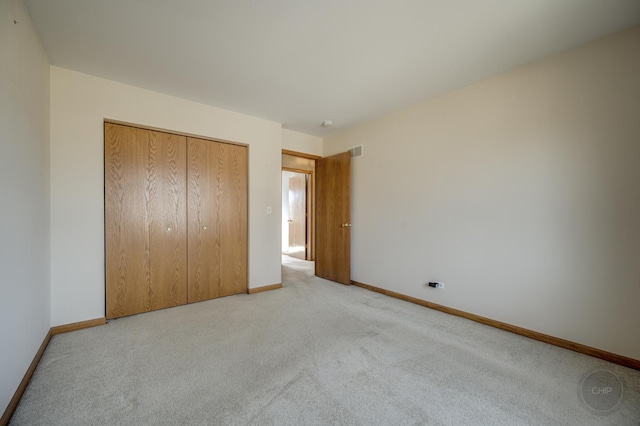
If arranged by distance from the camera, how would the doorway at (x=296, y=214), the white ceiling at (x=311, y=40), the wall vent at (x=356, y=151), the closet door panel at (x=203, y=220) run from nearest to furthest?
the white ceiling at (x=311, y=40) → the closet door panel at (x=203, y=220) → the wall vent at (x=356, y=151) → the doorway at (x=296, y=214)

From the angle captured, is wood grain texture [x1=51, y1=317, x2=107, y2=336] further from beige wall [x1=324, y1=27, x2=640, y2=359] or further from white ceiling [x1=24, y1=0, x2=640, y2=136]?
beige wall [x1=324, y1=27, x2=640, y2=359]

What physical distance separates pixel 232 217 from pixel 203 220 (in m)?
0.40

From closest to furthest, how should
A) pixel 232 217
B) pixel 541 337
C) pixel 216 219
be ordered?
pixel 541 337 → pixel 216 219 → pixel 232 217

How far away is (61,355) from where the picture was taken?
2.14 metres

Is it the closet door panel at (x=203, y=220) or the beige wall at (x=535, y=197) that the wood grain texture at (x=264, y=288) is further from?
the beige wall at (x=535, y=197)

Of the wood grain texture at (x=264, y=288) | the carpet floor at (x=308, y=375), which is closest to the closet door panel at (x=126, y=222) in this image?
the carpet floor at (x=308, y=375)

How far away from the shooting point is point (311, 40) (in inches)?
86.3

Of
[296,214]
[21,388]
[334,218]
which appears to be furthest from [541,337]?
[296,214]

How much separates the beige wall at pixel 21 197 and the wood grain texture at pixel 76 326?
0.76 feet

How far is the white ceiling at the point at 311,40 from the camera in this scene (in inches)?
72.4

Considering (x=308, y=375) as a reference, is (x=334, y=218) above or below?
above

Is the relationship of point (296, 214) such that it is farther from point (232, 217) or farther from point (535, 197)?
point (535, 197)

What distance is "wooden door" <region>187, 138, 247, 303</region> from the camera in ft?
11.2

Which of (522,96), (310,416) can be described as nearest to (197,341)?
(310,416)
